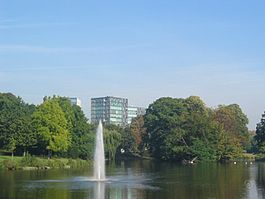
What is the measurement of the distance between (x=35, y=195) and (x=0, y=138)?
46.1m

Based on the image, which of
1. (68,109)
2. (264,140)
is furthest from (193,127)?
(68,109)

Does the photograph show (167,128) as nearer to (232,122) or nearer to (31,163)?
(232,122)

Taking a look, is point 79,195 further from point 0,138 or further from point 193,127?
point 193,127

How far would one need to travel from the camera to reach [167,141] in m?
108

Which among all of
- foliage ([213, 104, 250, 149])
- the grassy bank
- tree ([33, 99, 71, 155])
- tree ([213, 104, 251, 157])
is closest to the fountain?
the grassy bank

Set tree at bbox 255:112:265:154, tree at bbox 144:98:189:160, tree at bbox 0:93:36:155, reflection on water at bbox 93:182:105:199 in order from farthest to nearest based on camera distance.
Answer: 1. tree at bbox 255:112:265:154
2. tree at bbox 144:98:189:160
3. tree at bbox 0:93:36:155
4. reflection on water at bbox 93:182:105:199

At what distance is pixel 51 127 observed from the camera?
81938 mm

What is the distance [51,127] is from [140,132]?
6333 centimetres

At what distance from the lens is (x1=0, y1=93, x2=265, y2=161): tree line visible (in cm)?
8056

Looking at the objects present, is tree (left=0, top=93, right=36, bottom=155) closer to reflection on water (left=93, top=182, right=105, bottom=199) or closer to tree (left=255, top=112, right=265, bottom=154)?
reflection on water (left=93, top=182, right=105, bottom=199)

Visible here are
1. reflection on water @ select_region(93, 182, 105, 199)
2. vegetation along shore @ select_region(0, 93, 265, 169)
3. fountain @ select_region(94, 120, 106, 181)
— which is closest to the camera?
reflection on water @ select_region(93, 182, 105, 199)

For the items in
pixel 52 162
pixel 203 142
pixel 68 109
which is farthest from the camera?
pixel 203 142

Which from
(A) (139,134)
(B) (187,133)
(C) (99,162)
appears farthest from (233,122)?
(C) (99,162)

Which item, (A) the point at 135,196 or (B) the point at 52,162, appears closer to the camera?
(A) the point at 135,196
